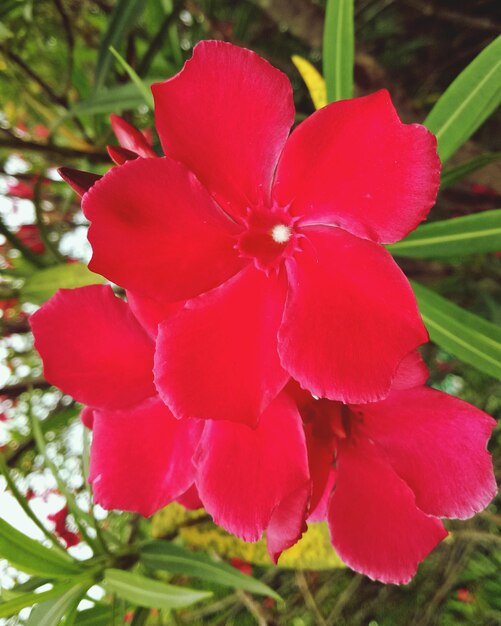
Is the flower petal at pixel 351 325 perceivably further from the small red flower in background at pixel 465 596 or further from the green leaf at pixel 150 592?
the small red flower in background at pixel 465 596

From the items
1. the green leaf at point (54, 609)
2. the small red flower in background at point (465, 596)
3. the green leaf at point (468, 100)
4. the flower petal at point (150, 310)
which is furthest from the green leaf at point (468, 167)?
the small red flower in background at point (465, 596)

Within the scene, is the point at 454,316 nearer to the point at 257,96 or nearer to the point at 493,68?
the point at 493,68

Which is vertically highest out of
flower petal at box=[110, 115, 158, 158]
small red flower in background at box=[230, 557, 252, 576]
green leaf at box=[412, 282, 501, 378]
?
flower petal at box=[110, 115, 158, 158]

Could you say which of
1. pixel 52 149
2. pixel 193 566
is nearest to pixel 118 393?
pixel 193 566

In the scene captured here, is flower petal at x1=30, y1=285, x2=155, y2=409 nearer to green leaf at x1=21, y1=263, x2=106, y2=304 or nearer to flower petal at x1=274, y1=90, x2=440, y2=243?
flower petal at x1=274, y1=90, x2=440, y2=243

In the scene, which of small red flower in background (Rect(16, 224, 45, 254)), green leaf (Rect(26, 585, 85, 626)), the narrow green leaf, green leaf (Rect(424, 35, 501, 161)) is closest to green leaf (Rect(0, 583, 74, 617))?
green leaf (Rect(26, 585, 85, 626))

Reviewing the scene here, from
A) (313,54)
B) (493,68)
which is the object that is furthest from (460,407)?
(313,54)

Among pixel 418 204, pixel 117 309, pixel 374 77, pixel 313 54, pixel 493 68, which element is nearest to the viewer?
pixel 418 204
